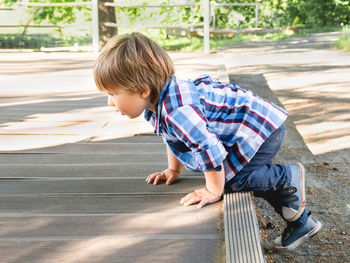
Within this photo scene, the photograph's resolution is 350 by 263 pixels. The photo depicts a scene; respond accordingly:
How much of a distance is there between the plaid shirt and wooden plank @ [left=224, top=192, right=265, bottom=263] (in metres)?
0.15

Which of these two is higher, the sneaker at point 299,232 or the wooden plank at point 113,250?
the wooden plank at point 113,250

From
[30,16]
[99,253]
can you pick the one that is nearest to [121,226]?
[99,253]

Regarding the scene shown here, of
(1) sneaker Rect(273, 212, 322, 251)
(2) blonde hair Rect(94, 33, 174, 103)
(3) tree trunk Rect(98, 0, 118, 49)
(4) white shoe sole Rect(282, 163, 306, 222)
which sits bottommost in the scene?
(1) sneaker Rect(273, 212, 322, 251)

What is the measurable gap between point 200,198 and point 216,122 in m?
0.31

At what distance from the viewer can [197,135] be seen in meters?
1.74

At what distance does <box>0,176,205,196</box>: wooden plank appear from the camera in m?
2.02

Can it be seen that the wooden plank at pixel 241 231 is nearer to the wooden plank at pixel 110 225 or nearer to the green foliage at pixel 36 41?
the wooden plank at pixel 110 225

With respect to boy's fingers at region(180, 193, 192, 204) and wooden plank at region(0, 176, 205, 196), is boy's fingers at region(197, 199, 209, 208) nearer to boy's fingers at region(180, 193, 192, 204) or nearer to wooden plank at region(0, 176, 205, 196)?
boy's fingers at region(180, 193, 192, 204)

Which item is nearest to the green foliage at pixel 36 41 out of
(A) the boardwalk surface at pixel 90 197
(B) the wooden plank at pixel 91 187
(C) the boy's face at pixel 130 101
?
(A) the boardwalk surface at pixel 90 197

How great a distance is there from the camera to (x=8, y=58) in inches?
316

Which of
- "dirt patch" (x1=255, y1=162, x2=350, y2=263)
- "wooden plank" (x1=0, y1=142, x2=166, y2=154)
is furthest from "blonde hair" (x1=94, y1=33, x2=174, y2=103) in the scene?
"dirt patch" (x1=255, y1=162, x2=350, y2=263)

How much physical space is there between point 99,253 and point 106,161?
3.44 ft

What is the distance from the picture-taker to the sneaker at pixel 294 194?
2033 millimetres

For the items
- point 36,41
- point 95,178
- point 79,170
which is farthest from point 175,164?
point 36,41
